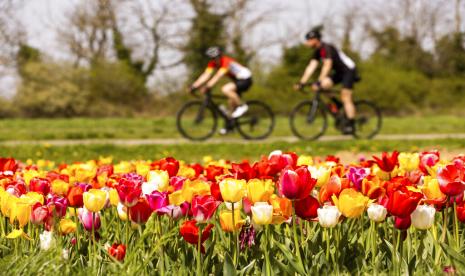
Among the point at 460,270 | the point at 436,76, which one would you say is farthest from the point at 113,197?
the point at 436,76

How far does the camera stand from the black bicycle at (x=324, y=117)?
11.5 m

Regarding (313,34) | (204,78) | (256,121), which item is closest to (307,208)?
(313,34)

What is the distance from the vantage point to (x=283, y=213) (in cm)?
203

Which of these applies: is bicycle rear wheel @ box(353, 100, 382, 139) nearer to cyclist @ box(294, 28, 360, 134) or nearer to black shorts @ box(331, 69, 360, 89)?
A: cyclist @ box(294, 28, 360, 134)

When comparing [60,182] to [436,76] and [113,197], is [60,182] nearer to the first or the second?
[113,197]

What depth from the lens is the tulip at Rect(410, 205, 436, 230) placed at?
189 centimetres

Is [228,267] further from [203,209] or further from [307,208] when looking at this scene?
[307,208]

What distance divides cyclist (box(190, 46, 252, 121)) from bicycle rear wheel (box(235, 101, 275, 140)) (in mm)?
254

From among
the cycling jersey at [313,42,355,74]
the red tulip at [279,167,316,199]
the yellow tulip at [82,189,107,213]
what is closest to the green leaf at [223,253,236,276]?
the red tulip at [279,167,316,199]

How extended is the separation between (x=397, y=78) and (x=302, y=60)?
4424 mm

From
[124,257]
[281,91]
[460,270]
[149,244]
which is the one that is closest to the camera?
[460,270]

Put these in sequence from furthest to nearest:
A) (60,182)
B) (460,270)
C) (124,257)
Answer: (60,182), (124,257), (460,270)

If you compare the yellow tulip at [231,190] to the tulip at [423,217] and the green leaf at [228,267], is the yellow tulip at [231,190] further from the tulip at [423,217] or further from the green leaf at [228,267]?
the tulip at [423,217]

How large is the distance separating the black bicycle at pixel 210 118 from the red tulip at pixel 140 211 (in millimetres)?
9476
